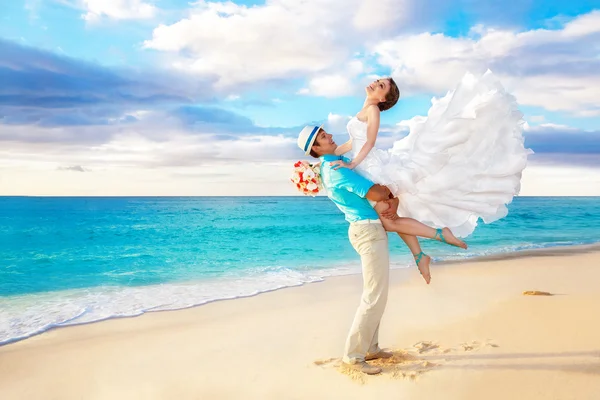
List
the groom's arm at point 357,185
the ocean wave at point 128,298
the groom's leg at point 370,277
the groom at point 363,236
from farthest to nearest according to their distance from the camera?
the ocean wave at point 128,298, the groom's leg at point 370,277, the groom at point 363,236, the groom's arm at point 357,185

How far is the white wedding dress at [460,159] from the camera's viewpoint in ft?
14.3

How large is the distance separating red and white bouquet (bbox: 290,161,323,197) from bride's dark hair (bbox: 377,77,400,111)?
77 centimetres

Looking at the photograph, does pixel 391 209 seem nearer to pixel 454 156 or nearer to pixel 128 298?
pixel 454 156

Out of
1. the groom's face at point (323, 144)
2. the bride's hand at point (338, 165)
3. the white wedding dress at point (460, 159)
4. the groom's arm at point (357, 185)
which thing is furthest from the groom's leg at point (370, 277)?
the groom's face at point (323, 144)

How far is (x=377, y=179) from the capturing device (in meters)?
4.24

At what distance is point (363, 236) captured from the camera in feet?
14.0

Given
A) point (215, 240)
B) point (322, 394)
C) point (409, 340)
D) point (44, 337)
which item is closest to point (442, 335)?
point (409, 340)

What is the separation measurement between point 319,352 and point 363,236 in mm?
1599

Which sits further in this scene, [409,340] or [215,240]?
[215,240]

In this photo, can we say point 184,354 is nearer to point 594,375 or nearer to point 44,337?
point 44,337

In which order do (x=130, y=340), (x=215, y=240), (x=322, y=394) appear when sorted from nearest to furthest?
1. (x=322, y=394)
2. (x=130, y=340)
3. (x=215, y=240)

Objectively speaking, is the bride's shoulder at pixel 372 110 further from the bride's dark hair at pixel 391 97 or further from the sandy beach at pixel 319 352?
the sandy beach at pixel 319 352

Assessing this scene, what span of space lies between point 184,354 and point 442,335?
9.20 ft

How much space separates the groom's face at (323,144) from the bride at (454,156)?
245 mm
